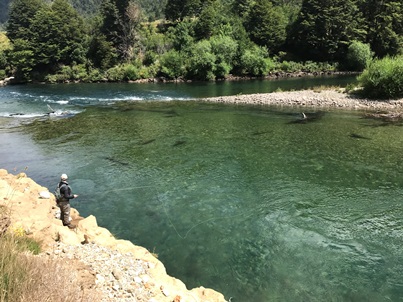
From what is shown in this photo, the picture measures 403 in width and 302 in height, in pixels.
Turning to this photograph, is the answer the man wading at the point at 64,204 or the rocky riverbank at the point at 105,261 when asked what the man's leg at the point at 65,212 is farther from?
the rocky riverbank at the point at 105,261

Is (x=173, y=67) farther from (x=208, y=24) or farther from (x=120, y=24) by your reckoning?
(x=120, y=24)

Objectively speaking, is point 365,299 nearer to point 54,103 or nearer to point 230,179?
point 230,179

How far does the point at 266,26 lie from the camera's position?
313 feet

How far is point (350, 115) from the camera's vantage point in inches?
1377

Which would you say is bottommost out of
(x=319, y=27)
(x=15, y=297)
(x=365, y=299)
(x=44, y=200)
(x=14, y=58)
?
(x=365, y=299)

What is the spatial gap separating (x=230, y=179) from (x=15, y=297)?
49.2ft

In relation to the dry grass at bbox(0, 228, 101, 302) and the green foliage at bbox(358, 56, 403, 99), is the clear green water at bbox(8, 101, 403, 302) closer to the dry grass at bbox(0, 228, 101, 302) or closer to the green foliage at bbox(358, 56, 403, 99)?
the dry grass at bbox(0, 228, 101, 302)

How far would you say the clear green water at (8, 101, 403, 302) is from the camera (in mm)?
11148

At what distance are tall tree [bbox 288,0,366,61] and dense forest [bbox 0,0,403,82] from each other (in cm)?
26

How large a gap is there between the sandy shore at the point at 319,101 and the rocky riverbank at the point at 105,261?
35.1 meters

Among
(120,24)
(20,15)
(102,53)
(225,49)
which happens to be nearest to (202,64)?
(225,49)

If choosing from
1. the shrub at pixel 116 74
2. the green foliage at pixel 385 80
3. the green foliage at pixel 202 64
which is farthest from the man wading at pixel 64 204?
the shrub at pixel 116 74

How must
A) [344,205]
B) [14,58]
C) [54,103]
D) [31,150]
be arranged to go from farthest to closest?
[14,58] → [54,103] → [31,150] → [344,205]

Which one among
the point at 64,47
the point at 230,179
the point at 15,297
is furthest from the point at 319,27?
the point at 15,297
